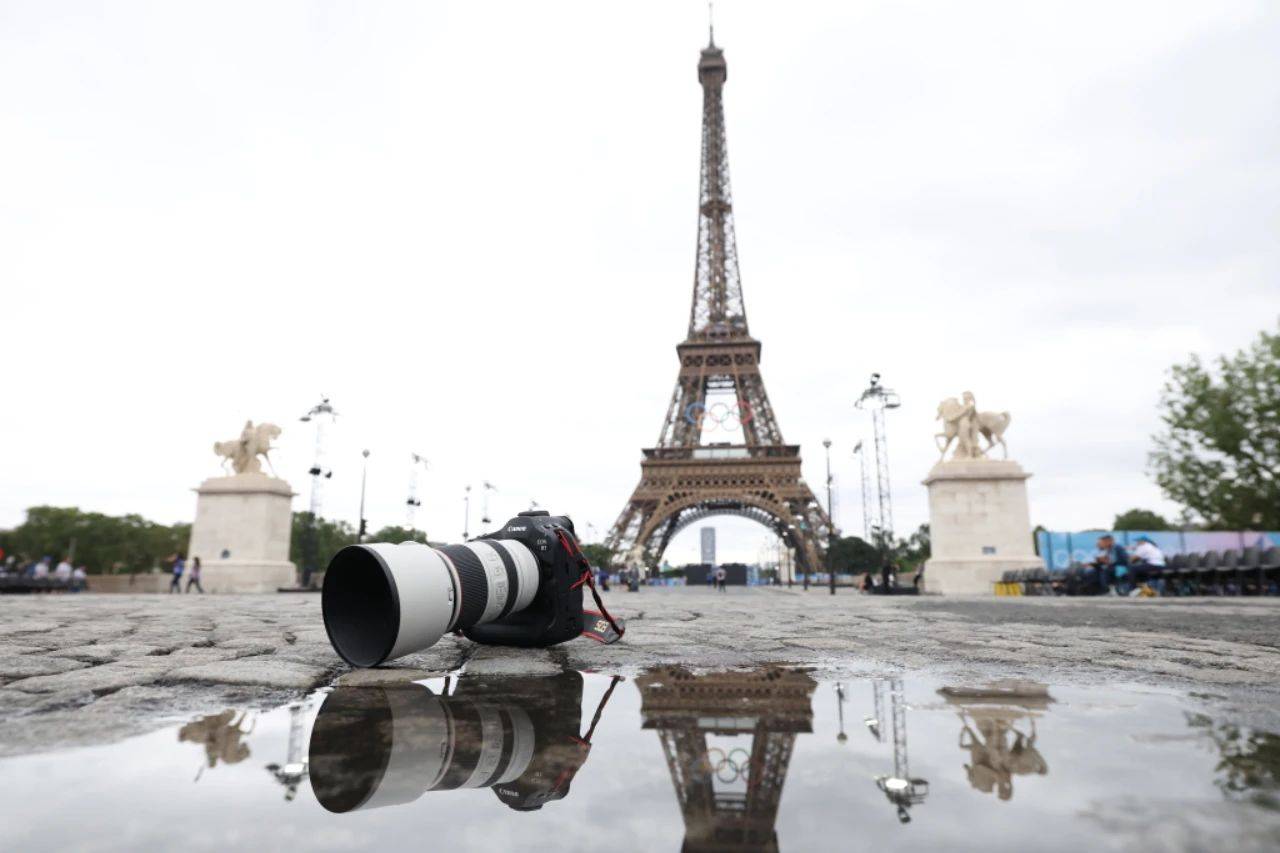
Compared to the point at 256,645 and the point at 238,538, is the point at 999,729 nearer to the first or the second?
the point at 256,645

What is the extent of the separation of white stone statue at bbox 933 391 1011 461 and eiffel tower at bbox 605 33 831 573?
14697 millimetres

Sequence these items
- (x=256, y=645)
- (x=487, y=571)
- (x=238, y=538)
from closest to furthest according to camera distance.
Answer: (x=487, y=571), (x=256, y=645), (x=238, y=538)

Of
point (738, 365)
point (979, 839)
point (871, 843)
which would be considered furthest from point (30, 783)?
point (738, 365)

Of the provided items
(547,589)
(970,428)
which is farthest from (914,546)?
(547,589)

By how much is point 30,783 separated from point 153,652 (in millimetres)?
2307

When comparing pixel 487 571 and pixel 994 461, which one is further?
pixel 994 461

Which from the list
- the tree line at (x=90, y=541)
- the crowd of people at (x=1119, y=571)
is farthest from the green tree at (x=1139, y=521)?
the tree line at (x=90, y=541)

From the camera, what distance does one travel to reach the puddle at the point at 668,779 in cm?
93

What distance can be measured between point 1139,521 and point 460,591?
64501 mm

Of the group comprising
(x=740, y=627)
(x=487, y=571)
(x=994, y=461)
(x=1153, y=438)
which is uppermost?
(x=1153, y=438)

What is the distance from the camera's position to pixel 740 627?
4.77 m

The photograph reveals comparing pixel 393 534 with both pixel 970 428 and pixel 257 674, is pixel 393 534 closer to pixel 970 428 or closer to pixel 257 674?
pixel 970 428

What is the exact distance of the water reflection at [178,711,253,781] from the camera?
4.48ft

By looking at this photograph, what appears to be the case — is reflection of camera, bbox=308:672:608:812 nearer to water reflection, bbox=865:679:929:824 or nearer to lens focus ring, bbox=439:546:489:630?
lens focus ring, bbox=439:546:489:630
